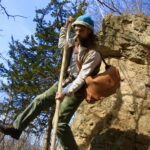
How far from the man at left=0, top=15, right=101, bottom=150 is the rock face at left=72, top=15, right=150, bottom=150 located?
4.10 ft

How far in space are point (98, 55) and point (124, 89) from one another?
216 centimetres

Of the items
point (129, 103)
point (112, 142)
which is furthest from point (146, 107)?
point (112, 142)

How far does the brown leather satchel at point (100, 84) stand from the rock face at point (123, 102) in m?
1.25

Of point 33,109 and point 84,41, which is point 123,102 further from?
point 33,109

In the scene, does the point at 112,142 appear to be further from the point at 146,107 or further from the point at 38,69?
the point at 38,69

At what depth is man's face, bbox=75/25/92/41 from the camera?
4.91 meters

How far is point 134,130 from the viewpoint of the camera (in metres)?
6.09

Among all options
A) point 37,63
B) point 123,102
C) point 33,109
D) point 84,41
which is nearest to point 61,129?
point 33,109

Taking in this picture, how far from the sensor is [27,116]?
4883 millimetres

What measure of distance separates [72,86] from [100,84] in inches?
17.5

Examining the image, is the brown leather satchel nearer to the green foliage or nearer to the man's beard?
the man's beard

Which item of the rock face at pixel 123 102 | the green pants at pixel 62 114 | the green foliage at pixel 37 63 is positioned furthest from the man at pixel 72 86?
the green foliage at pixel 37 63

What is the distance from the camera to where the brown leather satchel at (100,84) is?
4.71 metres

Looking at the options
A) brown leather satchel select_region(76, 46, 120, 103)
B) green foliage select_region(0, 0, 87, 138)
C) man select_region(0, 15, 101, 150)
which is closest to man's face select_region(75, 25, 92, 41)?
man select_region(0, 15, 101, 150)
